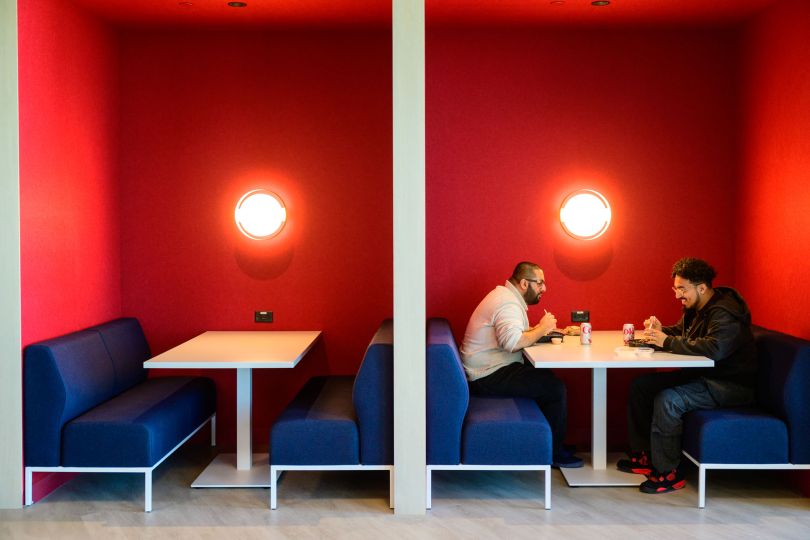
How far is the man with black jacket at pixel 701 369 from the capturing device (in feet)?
13.1

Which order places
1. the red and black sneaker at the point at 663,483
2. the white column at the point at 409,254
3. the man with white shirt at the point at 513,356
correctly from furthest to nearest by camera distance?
1. the man with white shirt at the point at 513,356
2. the red and black sneaker at the point at 663,483
3. the white column at the point at 409,254

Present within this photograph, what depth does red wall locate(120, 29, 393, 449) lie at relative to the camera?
498 centimetres

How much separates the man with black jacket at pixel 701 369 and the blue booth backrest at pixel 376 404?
1.36 meters

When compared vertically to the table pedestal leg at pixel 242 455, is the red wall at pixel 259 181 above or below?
above

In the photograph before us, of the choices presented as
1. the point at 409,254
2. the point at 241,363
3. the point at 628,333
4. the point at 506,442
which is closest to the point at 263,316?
the point at 241,363

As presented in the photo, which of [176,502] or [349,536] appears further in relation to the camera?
[176,502]

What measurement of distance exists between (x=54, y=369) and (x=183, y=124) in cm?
184

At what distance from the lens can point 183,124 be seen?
16.4 ft

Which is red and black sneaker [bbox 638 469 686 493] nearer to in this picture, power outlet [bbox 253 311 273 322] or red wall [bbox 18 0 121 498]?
power outlet [bbox 253 311 273 322]

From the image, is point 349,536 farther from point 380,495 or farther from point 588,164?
point 588,164

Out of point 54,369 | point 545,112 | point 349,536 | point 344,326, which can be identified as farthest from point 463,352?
point 54,369

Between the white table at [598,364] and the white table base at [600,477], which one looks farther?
the white table base at [600,477]

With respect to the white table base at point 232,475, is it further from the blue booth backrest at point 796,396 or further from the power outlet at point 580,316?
the blue booth backrest at point 796,396

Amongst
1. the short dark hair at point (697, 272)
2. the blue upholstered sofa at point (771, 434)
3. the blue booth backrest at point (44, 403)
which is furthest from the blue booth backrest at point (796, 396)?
the blue booth backrest at point (44, 403)
